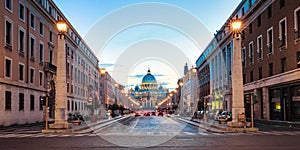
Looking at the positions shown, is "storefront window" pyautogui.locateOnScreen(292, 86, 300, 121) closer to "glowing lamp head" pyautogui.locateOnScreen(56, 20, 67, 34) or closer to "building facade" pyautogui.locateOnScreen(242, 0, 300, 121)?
"building facade" pyautogui.locateOnScreen(242, 0, 300, 121)

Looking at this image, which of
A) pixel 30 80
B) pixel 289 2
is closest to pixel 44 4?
pixel 30 80

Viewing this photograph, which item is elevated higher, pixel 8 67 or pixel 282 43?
pixel 282 43

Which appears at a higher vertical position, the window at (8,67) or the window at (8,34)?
the window at (8,34)

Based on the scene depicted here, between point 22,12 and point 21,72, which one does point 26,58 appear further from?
point 22,12

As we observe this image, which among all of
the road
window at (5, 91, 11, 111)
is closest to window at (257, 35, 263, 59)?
the road

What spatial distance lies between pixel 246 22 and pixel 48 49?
98.7 feet

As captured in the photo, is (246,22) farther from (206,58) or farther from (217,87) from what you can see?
(206,58)

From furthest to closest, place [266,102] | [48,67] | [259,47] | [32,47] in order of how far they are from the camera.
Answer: [48,67] → [259,47] → [32,47] → [266,102]

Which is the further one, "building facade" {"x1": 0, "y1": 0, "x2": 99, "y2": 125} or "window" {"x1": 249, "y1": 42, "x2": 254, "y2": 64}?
"window" {"x1": 249, "y1": 42, "x2": 254, "y2": 64}

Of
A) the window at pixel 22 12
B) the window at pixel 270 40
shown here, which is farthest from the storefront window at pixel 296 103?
the window at pixel 22 12

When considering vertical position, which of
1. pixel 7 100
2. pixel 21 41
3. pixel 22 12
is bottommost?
pixel 7 100

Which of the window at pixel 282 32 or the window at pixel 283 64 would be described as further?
the window at pixel 283 64

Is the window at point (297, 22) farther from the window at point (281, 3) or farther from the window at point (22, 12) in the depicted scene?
the window at point (22, 12)

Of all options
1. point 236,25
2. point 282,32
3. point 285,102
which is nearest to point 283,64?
point 282,32
